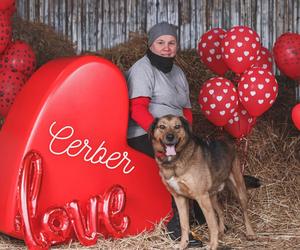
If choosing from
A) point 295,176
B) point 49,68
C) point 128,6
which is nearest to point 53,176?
point 49,68

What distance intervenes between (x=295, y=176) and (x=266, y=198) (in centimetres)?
39

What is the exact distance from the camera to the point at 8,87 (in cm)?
505

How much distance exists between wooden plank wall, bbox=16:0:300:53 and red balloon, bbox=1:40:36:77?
2.14 meters

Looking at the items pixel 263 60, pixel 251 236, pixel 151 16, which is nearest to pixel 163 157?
pixel 251 236

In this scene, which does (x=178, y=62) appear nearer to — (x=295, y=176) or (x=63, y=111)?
(x=295, y=176)

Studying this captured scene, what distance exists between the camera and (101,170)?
4.62 meters

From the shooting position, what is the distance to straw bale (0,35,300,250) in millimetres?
4688

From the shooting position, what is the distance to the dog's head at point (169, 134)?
4.27 metres

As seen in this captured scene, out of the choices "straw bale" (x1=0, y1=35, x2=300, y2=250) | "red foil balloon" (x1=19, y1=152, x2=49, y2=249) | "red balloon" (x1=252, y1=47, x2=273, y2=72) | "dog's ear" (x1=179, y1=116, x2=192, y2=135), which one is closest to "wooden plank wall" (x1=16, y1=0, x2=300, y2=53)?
"straw bale" (x1=0, y1=35, x2=300, y2=250)

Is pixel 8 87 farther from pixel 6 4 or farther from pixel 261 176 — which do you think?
pixel 261 176

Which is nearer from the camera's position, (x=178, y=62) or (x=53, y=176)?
(x=53, y=176)

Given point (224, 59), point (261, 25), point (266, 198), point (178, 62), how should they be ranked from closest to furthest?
point (224, 59) → point (266, 198) → point (178, 62) → point (261, 25)

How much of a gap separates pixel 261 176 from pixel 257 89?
3.43 feet

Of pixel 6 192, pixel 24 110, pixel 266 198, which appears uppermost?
pixel 24 110
